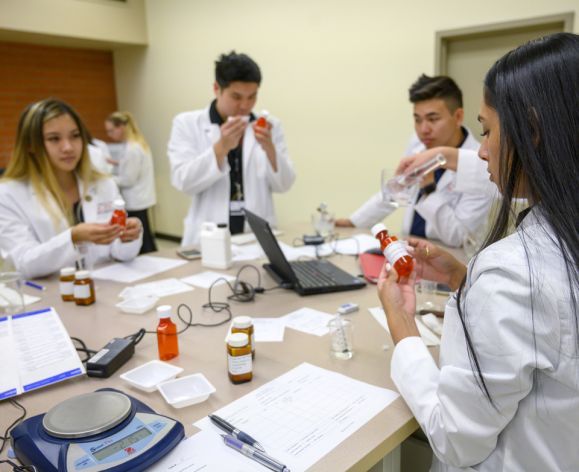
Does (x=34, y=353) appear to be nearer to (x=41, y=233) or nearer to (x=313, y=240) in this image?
(x=41, y=233)

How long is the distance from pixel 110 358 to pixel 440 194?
176 cm

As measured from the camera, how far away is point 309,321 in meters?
1.48

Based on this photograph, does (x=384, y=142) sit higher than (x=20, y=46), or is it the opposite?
(x=20, y=46)

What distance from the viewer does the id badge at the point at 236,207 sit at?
9.36ft

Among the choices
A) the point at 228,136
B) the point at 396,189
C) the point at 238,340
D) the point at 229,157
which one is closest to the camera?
the point at 238,340

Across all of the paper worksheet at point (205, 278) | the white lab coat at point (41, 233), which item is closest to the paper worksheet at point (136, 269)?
the white lab coat at point (41, 233)

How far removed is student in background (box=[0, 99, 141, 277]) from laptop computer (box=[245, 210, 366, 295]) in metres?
0.64

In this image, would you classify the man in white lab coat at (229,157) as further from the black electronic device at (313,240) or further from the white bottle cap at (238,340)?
the white bottle cap at (238,340)

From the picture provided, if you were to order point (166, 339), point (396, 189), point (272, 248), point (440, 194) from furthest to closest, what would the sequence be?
1. point (440, 194)
2. point (396, 189)
3. point (272, 248)
4. point (166, 339)

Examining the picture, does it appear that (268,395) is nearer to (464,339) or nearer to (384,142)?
(464,339)

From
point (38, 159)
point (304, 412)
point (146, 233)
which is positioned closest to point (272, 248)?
point (304, 412)

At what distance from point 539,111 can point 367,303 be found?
3.12 ft

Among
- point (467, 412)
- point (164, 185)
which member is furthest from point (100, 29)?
point (467, 412)

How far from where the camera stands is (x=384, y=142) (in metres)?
4.02
